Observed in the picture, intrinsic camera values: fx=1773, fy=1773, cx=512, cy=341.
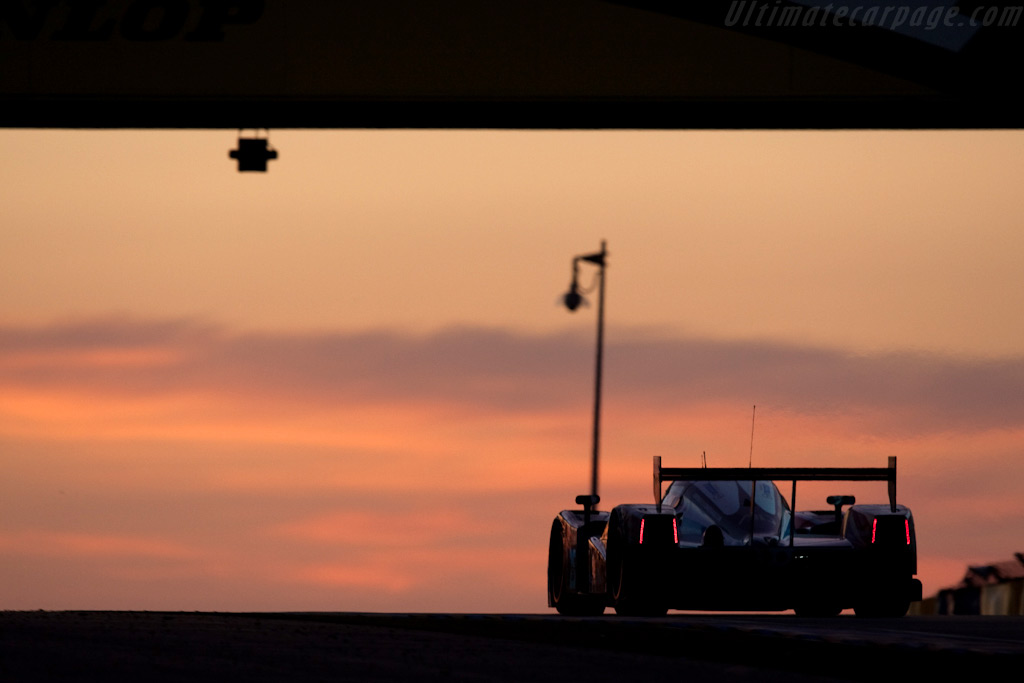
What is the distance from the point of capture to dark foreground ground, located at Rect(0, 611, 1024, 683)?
25.2 feet

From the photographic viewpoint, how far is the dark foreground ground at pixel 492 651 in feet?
25.2

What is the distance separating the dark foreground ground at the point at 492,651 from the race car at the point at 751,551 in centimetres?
192

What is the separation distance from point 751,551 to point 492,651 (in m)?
5.09

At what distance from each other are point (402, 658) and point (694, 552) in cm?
573

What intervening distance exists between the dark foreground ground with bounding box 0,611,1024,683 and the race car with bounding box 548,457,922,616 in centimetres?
192

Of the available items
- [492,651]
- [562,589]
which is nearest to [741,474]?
[562,589]

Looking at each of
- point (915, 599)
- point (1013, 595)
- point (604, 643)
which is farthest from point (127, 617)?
point (1013, 595)
